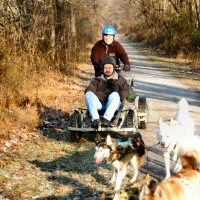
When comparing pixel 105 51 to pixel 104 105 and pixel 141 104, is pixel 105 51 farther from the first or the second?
pixel 104 105

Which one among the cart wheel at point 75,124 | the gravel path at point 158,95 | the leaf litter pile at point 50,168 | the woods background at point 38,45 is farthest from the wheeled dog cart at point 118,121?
the woods background at point 38,45

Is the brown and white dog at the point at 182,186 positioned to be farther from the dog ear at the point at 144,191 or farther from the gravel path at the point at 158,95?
the gravel path at the point at 158,95

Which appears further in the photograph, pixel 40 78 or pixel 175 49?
pixel 175 49

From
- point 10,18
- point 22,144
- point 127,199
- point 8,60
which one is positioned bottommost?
point 22,144

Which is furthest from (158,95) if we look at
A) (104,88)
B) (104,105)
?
(104,105)

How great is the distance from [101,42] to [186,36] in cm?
1382

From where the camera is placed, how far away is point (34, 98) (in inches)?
353

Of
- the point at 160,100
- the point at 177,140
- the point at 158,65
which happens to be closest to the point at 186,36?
the point at 158,65

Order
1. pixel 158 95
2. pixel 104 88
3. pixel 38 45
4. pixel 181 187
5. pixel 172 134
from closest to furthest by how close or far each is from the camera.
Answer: pixel 181 187, pixel 172 134, pixel 104 88, pixel 158 95, pixel 38 45

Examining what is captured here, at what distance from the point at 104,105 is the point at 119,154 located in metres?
1.96

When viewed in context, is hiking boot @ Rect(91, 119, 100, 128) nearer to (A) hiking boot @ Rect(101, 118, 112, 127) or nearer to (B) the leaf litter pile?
(A) hiking boot @ Rect(101, 118, 112, 127)

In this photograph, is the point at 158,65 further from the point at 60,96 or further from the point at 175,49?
the point at 60,96

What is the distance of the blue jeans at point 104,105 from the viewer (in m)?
6.15

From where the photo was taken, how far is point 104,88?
6691 millimetres
